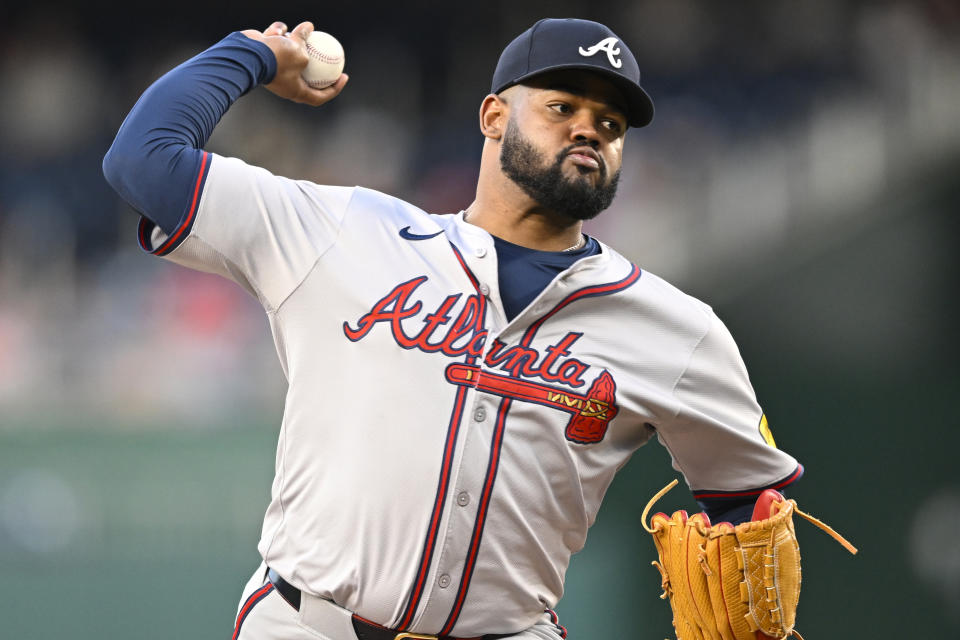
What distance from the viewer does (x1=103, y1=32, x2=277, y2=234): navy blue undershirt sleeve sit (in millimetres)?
1676

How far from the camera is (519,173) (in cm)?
197

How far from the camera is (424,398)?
1.72 m

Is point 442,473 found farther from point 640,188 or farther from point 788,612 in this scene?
point 640,188

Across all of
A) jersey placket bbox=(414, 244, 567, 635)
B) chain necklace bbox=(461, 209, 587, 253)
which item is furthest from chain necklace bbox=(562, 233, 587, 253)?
jersey placket bbox=(414, 244, 567, 635)

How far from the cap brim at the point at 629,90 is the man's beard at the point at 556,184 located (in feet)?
0.41

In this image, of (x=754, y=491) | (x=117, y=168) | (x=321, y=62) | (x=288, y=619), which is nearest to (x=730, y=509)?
(x=754, y=491)

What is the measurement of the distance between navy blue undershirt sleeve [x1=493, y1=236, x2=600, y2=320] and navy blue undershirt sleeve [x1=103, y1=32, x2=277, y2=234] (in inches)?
21.8

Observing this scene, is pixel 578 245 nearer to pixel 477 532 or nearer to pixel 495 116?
pixel 495 116

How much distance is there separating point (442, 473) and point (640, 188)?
10.3 ft

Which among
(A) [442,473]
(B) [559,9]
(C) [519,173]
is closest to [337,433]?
(A) [442,473]

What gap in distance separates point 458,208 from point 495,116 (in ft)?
8.83

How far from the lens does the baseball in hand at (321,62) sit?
6.49ft

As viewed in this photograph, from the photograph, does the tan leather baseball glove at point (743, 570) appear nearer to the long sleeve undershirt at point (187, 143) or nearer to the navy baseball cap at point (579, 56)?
the long sleeve undershirt at point (187, 143)

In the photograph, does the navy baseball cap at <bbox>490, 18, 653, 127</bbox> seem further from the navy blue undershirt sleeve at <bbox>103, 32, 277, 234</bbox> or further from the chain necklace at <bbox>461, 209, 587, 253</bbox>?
the navy blue undershirt sleeve at <bbox>103, 32, 277, 234</bbox>
